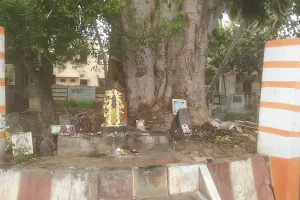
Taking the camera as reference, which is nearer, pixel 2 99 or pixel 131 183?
pixel 131 183

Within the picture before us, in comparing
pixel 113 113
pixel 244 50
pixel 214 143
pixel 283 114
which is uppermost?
pixel 244 50

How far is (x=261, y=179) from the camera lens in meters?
4.80

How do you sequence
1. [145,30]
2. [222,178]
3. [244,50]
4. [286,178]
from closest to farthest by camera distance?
[222,178] → [286,178] → [145,30] → [244,50]

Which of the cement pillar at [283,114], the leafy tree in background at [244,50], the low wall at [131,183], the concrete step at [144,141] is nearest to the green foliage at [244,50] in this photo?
the leafy tree in background at [244,50]

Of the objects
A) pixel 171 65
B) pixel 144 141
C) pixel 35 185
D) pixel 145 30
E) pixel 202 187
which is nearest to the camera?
pixel 35 185

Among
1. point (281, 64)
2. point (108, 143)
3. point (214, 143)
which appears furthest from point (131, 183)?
point (281, 64)

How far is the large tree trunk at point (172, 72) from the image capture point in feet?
23.6

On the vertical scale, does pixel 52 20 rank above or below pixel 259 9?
below

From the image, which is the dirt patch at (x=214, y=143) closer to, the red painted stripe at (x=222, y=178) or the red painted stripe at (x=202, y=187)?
the red painted stripe at (x=222, y=178)

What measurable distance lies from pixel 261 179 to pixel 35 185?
3207 millimetres

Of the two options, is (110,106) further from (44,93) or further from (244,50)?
(244,50)

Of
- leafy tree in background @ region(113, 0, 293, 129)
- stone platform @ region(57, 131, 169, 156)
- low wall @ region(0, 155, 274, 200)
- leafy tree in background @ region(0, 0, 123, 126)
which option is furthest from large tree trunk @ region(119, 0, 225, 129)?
low wall @ region(0, 155, 274, 200)

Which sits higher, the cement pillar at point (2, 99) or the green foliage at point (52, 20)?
the green foliage at point (52, 20)

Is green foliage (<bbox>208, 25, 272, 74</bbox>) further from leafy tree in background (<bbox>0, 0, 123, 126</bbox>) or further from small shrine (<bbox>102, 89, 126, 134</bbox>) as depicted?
small shrine (<bbox>102, 89, 126, 134</bbox>)
